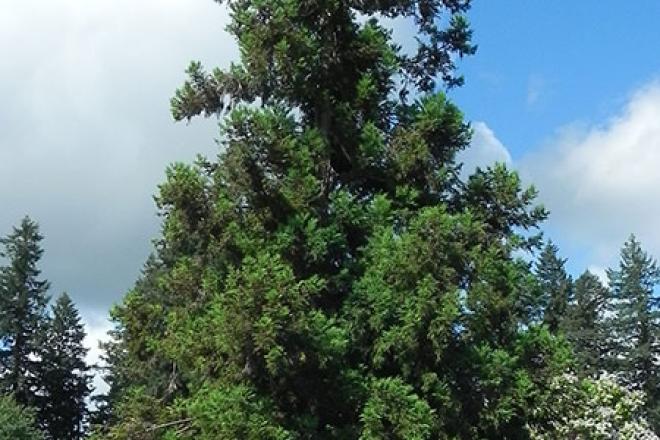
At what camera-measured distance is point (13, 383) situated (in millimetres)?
49125

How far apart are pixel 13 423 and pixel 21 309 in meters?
15.2

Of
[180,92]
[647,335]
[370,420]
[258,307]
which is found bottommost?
[370,420]

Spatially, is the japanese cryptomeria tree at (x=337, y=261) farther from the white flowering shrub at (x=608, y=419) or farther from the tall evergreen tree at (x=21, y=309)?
the tall evergreen tree at (x=21, y=309)

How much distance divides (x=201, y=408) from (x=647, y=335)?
50043 mm

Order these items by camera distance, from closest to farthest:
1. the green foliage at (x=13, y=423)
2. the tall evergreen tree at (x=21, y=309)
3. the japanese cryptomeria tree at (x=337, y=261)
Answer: the japanese cryptomeria tree at (x=337, y=261)
the green foliage at (x=13, y=423)
the tall evergreen tree at (x=21, y=309)

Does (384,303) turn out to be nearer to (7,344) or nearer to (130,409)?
(130,409)

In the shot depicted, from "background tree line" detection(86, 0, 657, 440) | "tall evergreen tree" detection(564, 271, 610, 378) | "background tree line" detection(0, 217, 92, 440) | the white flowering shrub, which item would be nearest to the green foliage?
"background tree line" detection(0, 217, 92, 440)

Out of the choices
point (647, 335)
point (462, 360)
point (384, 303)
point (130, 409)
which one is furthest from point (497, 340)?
point (647, 335)

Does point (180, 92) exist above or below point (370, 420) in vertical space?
above

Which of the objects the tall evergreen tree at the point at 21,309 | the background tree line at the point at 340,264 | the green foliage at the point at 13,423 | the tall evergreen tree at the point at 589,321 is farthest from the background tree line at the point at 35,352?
the background tree line at the point at 340,264

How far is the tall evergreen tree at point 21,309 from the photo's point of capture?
49531 millimetres

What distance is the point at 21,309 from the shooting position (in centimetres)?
5000

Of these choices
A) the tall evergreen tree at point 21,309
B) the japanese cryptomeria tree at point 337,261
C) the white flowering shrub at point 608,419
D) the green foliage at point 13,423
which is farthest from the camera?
the tall evergreen tree at point 21,309

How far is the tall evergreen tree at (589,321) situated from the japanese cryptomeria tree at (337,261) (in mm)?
41757
